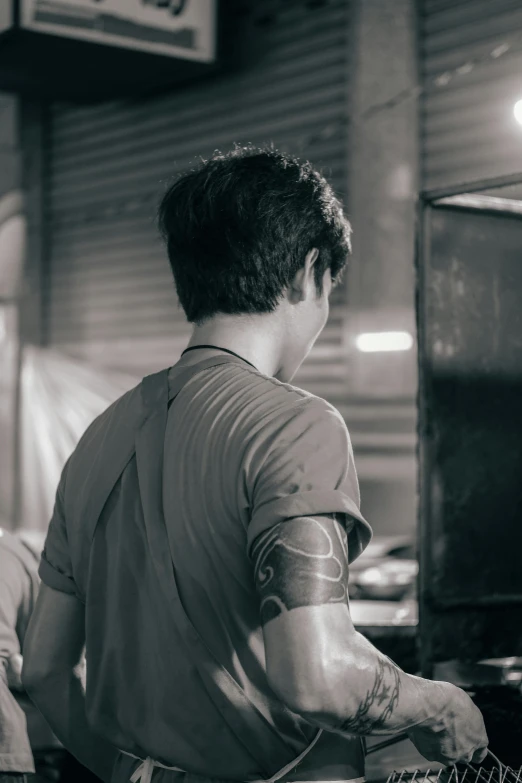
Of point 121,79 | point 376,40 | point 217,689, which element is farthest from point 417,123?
point 217,689

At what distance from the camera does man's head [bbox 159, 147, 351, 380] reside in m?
1.60

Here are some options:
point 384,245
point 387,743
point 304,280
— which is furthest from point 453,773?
point 384,245

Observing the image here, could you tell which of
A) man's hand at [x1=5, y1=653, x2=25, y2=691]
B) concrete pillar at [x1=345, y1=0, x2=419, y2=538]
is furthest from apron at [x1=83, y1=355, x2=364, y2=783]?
concrete pillar at [x1=345, y1=0, x2=419, y2=538]

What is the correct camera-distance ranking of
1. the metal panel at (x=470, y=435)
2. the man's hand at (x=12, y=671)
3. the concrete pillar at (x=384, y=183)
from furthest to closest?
the concrete pillar at (x=384, y=183) → the metal panel at (x=470, y=435) → the man's hand at (x=12, y=671)

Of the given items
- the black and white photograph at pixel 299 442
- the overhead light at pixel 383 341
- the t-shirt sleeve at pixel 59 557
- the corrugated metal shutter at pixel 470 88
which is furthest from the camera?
the overhead light at pixel 383 341

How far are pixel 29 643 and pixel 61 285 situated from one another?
6.14 m

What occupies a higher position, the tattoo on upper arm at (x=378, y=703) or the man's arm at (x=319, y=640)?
the man's arm at (x=319, y=640)

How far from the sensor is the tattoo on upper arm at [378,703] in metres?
1.38

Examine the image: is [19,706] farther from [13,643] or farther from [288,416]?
[288,416]

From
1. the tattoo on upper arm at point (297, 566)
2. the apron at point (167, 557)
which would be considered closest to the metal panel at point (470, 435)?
the apron at point (167, 557)

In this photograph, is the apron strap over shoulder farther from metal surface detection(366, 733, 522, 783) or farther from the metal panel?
the metal panel

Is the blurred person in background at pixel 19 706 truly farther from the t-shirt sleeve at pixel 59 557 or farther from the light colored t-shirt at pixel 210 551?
the light colored t-shirt at pixel 210 551

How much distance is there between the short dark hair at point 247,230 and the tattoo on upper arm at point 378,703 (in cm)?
60

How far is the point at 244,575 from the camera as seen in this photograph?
4.79 feet
